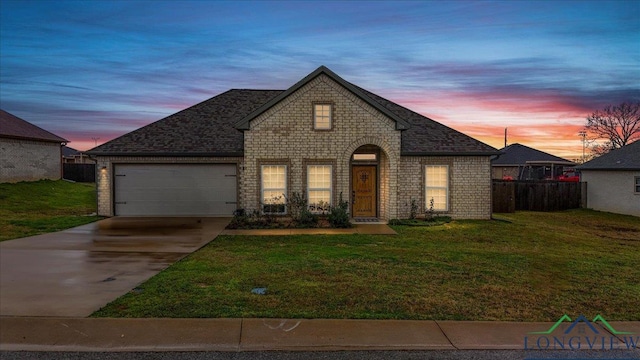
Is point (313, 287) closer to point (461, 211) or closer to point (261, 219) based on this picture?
point (261, 219)

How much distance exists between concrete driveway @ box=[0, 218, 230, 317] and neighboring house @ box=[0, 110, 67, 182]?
1709cm

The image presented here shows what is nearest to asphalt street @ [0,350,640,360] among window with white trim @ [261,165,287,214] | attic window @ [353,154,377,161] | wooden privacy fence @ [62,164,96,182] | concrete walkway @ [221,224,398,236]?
concrete walkway @ [221,224,398,236]

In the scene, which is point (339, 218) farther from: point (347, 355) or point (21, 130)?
point (21, 130)

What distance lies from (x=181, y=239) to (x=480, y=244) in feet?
30.4

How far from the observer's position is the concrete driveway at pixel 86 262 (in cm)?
741

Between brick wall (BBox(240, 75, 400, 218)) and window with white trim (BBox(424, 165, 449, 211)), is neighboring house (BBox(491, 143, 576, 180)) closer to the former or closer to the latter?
window with white trim (BBox(424, 165, 449, 211))

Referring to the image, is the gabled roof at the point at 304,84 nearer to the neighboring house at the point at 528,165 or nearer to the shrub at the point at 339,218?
the shrub at the point at 339,218

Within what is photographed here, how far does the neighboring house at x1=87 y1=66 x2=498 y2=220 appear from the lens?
1816cm

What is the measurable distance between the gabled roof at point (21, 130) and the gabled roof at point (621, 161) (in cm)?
3641

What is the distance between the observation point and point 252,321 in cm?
645

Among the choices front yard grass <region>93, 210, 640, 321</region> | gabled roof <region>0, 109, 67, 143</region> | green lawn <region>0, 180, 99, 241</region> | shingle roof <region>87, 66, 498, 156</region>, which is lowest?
front yard grass <region>93, 210, 640, 321</region>

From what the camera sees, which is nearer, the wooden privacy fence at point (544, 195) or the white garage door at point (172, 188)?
the white garage door at point (172, 188)

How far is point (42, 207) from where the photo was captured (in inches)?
950

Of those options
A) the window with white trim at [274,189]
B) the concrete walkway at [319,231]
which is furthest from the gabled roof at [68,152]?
the concrete walkway at [319,231]
